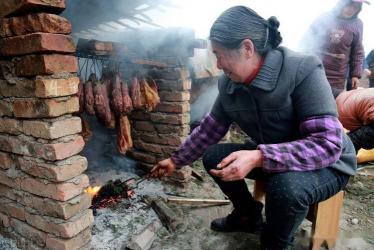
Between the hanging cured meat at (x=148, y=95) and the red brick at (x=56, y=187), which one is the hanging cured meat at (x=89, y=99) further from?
the red brick at (x=56, y=187)

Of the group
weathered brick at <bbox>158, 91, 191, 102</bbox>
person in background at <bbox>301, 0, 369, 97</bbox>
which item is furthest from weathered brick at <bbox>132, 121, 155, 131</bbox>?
person in background at <bbox>301, 0, 369, 97</bbox>

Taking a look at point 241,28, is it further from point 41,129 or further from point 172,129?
point 172,129

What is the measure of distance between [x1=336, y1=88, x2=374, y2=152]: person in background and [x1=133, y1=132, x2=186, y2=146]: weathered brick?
74.5 inches

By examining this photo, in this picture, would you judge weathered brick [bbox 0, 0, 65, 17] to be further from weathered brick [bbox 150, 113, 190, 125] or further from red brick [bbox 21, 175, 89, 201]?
weathered brick [bbox 150, 113, 190, 125]

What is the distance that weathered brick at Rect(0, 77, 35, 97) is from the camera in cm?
207

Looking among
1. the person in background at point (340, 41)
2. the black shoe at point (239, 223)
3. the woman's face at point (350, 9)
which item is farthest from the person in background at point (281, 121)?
the woman's face at point (350, 9)

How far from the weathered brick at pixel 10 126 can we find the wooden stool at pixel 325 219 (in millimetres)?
2362

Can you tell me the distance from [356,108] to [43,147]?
10.3ft

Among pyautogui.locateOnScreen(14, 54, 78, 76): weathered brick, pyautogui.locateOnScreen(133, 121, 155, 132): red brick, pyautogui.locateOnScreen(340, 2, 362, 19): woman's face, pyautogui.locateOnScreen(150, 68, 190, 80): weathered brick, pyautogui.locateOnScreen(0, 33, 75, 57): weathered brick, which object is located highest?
pyautogui.locateOnScreen(340, 2, 362, 19): woman's face

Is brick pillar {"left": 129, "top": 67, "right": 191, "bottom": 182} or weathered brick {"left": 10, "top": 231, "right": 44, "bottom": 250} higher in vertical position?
brick pillar {"left": 129, "top": 67, "right": 191, "bottom": 182}

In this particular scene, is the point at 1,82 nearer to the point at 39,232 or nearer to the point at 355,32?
the point at 39,232

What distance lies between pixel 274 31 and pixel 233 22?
1.15 ft

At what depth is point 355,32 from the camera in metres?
4.88

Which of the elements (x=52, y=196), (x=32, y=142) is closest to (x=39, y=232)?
(x=52, y=196)
